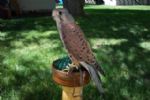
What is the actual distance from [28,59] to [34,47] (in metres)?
0.69

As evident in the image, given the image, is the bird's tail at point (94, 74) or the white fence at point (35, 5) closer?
the bird's tail at point (94, 74)

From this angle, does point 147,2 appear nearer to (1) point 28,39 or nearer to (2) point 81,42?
(1) point 28,39

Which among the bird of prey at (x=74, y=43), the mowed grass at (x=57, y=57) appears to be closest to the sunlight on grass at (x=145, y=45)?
the mowed grass at (x=57, y=57)

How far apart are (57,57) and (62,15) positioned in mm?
2958

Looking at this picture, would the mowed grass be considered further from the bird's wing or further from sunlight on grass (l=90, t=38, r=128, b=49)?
the bird's wing

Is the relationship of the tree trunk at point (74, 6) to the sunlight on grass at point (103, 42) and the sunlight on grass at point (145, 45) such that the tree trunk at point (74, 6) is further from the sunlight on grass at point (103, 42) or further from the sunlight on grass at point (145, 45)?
the sunlight on grass at point (145, 45)

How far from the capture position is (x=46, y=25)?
9453 millimetres

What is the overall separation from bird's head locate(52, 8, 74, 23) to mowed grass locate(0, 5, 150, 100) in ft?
6.89

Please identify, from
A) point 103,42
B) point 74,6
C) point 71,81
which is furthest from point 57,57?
point 74,6

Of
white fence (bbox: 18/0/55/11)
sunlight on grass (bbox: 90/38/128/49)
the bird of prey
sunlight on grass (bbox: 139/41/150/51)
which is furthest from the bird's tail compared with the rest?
white fence (bbox: 18/0/55/11)

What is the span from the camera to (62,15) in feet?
12.5

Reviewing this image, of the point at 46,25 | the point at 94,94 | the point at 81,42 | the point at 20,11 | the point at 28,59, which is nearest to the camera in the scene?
the point at 81,42

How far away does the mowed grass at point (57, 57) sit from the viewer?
5832mm

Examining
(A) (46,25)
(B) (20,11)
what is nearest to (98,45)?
(A) (46,25)
